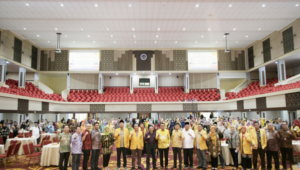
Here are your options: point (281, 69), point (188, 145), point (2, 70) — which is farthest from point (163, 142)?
point (2, 70)

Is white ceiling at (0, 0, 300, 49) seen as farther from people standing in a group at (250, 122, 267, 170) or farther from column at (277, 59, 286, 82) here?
people standing in a group at (250, 122, 267, 170)

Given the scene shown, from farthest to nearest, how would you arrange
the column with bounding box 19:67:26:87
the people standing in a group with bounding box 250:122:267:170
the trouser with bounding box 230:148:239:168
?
the column with bounding box 19:67:26:87
the trouser with bounding box 230:148:239:168
the people standing in a group with bounding box 250:122:267:170

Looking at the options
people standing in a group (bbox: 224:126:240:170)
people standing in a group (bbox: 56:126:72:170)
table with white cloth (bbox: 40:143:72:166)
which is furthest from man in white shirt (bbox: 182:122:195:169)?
table with white cloth (bbox: 40:143:72:166)

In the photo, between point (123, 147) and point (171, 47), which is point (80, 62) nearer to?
point (171, 47)

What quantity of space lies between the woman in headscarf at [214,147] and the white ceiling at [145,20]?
26.8 feet

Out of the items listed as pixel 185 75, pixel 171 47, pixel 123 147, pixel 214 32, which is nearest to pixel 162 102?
pixel 185 75

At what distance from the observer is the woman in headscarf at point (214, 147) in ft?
20.5

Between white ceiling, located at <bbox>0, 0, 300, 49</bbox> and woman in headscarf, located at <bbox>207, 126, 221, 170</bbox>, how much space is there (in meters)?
8.17

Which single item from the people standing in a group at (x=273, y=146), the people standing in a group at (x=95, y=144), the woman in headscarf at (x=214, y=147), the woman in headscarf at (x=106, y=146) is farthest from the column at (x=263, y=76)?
the people standing in a group at (x=95, y=144)

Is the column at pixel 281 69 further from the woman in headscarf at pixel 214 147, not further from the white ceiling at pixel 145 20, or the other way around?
the woman in headscarf at pixel 214 147

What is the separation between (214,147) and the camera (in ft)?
20.7

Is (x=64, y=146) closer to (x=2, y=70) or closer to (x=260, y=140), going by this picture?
(x=260, y=140)

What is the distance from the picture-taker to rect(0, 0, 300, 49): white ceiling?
1181 cm

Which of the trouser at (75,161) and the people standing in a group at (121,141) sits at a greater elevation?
the people standing in a group at (121,141)
